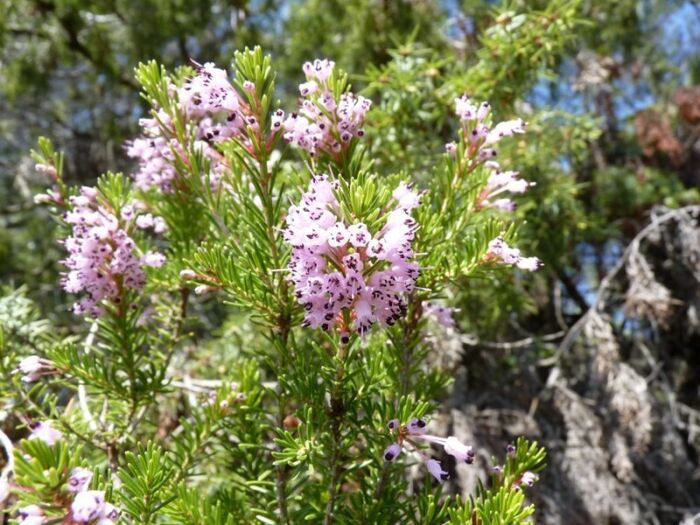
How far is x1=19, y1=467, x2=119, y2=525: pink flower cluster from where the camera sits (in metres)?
0.79

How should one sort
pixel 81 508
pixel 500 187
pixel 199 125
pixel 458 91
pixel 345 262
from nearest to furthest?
pixel 81 508
pixel 345 262
pixel 500 187
pixel 199 125
pixel 458 91

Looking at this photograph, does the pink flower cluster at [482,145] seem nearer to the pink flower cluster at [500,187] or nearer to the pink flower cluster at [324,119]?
the pink flower cluster at [500,187]

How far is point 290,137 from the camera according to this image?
117cm

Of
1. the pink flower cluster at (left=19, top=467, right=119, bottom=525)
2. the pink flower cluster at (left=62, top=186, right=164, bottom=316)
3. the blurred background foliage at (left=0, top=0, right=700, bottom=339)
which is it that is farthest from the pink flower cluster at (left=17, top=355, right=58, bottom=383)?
the blurred background foliage at (left=0, top=0, right=700, bottom=339)

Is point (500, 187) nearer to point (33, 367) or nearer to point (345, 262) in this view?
point (345, 262)

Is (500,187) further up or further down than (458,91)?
further down

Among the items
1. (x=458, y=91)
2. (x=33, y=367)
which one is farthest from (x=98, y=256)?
(x=458, y=91)

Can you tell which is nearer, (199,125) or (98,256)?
(98,256)

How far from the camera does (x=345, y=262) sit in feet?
3.06

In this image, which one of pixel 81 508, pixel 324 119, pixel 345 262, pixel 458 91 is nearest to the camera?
pixel 81 508

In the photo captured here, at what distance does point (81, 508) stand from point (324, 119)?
82 centimetres

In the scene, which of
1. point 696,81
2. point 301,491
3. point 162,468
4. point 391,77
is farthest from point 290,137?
point 696,81

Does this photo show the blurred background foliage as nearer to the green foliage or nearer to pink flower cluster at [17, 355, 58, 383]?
the green foliage

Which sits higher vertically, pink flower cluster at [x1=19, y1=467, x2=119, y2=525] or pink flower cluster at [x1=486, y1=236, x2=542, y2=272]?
pink flower cluster at [x1=486, y1=236, x2=542, y2=272]
